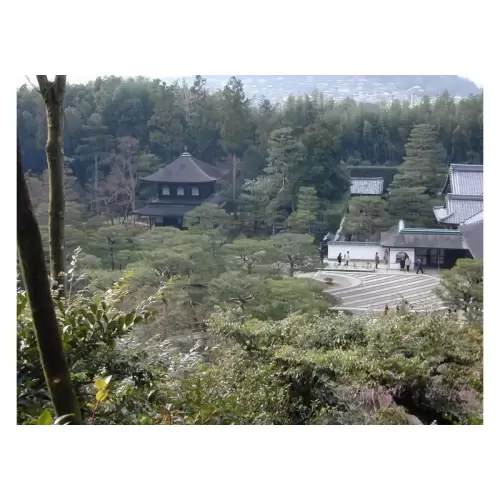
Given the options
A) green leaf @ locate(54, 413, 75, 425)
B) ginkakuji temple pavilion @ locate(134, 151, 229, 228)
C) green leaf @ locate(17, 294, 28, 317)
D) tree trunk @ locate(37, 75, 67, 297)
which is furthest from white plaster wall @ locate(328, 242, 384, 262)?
green leaf @ locate(54, 413, 75, 425)

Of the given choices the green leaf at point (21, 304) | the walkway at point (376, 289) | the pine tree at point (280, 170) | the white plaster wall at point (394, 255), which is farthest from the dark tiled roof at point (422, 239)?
the green leaf at point (21, 304)

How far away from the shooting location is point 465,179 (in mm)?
3211

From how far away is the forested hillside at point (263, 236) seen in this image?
3186 millimetres

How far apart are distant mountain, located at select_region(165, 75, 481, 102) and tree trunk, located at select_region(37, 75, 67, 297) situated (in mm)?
559

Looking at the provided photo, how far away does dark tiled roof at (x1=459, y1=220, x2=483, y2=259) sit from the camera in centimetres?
322

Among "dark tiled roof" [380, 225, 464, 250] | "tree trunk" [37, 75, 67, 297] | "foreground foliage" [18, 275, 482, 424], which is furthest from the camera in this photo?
"dark tiled roof" [380, 225, 464, 250]

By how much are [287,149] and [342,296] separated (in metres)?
0.83

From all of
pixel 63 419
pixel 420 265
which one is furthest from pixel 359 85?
pixel 63 419

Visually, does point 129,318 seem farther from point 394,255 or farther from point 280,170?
point 394,255

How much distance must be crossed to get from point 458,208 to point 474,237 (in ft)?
0.54

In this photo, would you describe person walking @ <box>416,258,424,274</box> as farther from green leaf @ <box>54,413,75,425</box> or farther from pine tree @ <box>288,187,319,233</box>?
green leaf @ <box>54,413,75,425</box>

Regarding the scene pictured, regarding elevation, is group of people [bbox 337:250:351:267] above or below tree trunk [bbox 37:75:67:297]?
below
